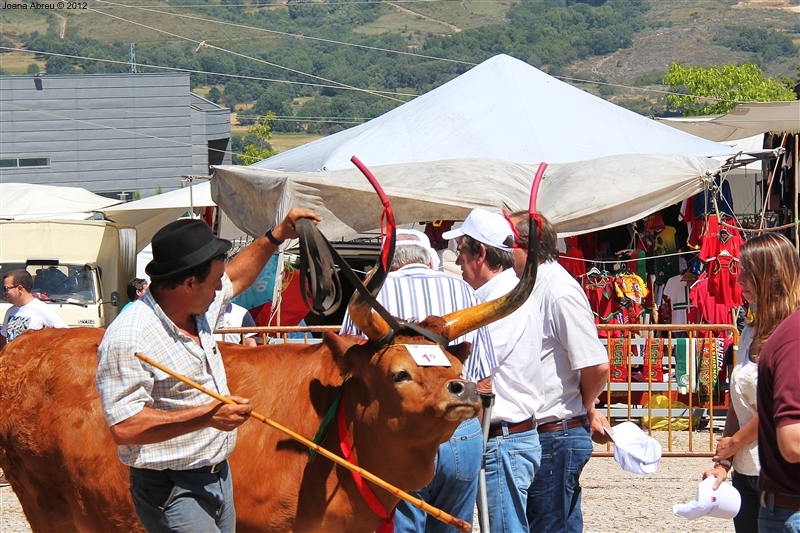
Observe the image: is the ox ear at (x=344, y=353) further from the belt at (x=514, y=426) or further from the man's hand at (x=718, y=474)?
the man's hand at (x=718, y=474)

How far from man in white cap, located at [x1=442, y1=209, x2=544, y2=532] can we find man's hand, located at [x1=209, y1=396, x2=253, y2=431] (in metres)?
1.63

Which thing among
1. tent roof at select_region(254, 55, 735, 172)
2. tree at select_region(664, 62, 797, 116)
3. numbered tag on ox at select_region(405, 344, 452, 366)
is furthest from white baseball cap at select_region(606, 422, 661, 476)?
tree at select_region(664, 62, 797, 116)

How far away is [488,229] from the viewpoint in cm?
507

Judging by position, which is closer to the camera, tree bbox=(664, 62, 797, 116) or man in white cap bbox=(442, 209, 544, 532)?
man in white cap bbox=(442, 209, 544, 532)

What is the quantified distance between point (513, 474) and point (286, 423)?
3.79 ft

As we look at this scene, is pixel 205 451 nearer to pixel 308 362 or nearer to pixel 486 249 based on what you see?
pixel 308 362

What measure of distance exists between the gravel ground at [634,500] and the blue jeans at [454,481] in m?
3.11

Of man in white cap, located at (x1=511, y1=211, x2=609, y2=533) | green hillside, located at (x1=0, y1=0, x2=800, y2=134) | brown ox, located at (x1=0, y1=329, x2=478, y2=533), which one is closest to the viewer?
brown ox, located at (x1=0, y1=329, x2=478, y2=533)

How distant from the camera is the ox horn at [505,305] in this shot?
4348 mm

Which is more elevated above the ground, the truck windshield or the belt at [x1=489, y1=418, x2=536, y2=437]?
the belt at [x1=489, y1=418, x2=536, y2=437]

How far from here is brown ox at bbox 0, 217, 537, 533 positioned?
4293 millimetres

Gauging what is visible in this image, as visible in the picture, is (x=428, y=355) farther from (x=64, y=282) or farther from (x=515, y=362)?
(x=64, y=282)

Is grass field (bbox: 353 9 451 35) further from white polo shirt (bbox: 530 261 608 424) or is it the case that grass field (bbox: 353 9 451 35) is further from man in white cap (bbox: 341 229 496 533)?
man in white cap (bbox: 341 229 496 533)

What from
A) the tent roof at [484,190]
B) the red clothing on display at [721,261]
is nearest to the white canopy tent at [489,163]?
the tent roof at [484,190]
